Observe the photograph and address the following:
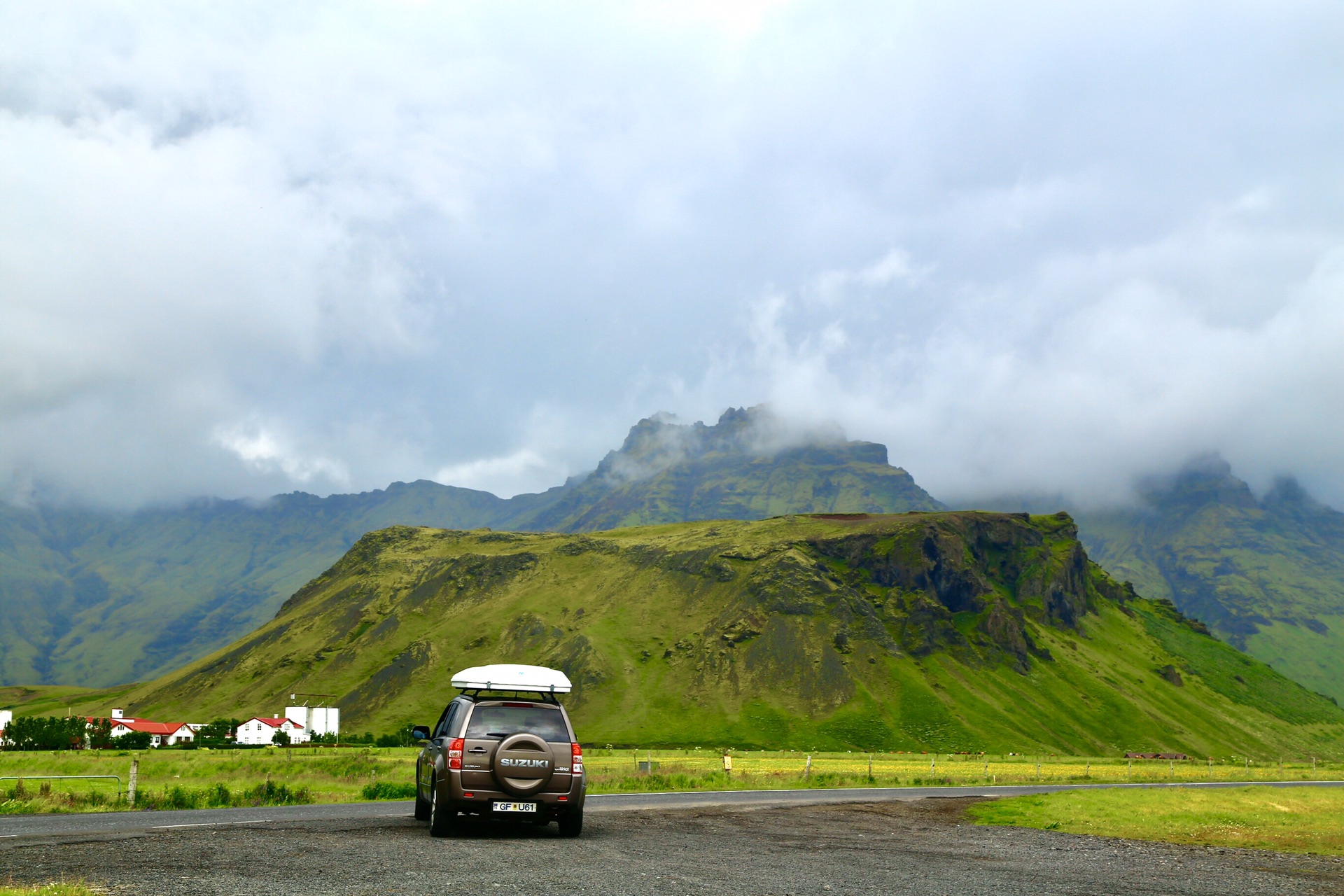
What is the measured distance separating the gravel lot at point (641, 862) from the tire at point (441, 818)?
413 millimetres

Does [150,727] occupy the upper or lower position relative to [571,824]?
lower

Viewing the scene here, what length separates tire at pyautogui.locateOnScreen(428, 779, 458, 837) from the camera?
17.5 m

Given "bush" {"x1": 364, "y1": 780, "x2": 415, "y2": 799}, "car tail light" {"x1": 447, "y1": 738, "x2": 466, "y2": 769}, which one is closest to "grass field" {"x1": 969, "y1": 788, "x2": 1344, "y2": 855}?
"car tail light" {"x1": 447, "y1": 738, "x2": 466, "y2": 769}

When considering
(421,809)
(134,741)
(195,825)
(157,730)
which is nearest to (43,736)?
(134,741)

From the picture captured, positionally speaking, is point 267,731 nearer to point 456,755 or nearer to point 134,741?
point 134,741

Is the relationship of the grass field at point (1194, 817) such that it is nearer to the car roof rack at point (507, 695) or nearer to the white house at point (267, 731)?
the car roof rack at point (507, 695)

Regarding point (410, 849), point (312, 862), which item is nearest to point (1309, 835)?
point (410, 849)

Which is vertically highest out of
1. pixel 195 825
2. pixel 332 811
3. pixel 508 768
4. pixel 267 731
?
pixel 508 768

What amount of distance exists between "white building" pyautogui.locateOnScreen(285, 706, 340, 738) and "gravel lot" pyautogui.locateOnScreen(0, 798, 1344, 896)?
14634 centimetres

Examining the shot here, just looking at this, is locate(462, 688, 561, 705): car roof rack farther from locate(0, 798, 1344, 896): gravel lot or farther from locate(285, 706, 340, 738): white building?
locate(285, 706, 340, 738): white building

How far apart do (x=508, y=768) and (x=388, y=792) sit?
16.5m

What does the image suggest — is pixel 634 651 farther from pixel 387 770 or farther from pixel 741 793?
pixel 741 793

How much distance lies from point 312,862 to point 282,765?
54858 millimetres

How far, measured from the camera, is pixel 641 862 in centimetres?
1510
